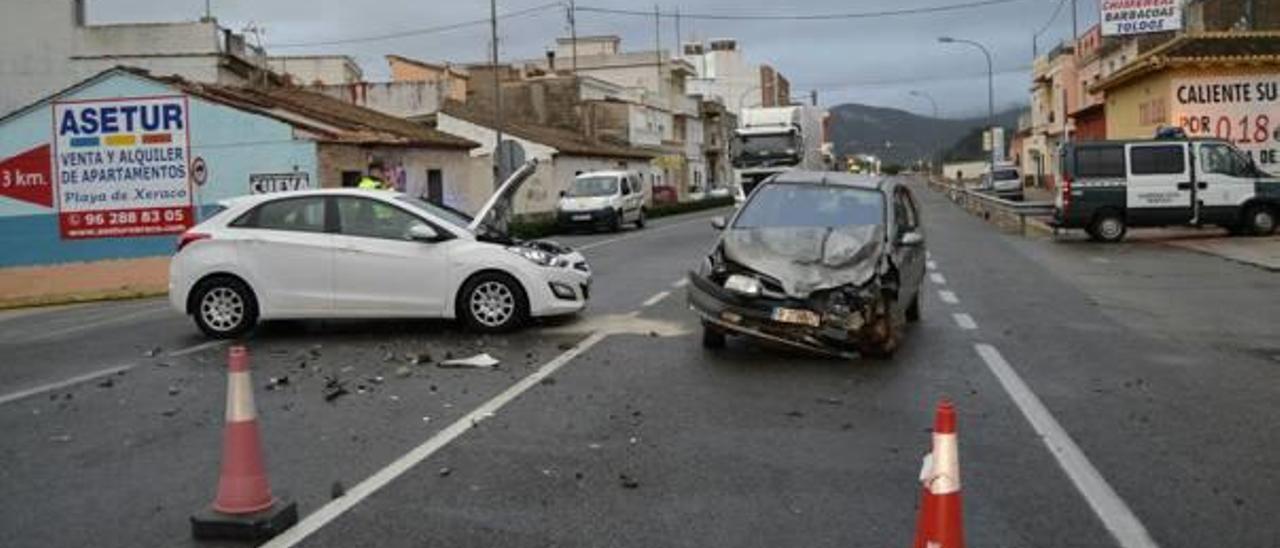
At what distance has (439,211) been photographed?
43.4ft

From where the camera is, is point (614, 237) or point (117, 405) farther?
point (614, 237)

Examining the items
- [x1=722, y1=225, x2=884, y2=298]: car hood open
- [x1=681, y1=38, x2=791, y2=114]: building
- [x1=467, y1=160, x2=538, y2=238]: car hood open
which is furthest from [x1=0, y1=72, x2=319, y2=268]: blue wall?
[x1=681, y1=38, x2=791, y2=114]: building

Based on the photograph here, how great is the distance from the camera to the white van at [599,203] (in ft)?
123

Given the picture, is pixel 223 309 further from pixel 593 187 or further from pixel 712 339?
pixel 593 187

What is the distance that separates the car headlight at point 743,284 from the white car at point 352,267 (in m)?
2.61

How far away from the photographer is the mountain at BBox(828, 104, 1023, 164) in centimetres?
13812

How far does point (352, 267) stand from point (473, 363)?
2.47 metres

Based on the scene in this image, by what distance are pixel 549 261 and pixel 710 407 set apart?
179 inches

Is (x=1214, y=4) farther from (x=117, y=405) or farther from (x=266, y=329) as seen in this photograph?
(x=117, y=405)

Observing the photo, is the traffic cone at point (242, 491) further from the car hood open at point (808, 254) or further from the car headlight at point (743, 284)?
the car hood open at point (808, 254)

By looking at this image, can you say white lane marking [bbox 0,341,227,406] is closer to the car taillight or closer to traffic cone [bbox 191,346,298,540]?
the car taillight

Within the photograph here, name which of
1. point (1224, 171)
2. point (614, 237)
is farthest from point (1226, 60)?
point (614, 237)

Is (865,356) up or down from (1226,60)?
down

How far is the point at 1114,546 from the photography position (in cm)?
553
